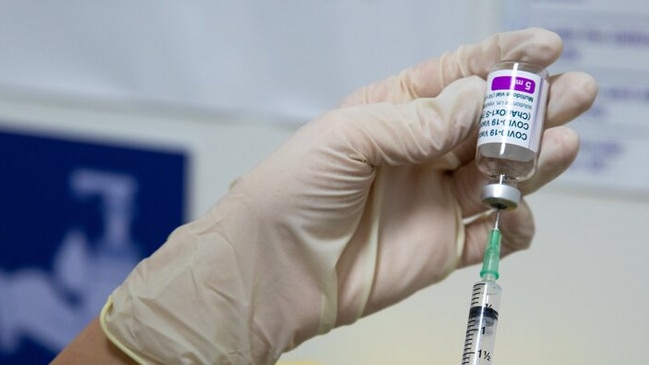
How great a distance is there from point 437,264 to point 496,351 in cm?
38

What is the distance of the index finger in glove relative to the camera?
3.02ft

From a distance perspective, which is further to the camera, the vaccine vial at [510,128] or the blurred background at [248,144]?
the blurred background at [248,144]

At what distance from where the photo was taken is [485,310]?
894mm

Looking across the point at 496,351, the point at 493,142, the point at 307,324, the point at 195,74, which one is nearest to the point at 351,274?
the point at 307,324

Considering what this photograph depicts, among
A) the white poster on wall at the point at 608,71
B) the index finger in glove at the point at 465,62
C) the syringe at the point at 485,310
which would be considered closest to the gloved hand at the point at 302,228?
the index finger in glove at the point at 465,62

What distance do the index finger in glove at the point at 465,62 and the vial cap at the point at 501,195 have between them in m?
0.15

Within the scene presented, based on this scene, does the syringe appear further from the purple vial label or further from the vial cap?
the purple vial label

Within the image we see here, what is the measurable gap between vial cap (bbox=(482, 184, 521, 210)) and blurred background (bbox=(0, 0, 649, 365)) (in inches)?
20.9

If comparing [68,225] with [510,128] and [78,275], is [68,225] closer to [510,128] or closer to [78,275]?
[78,275]

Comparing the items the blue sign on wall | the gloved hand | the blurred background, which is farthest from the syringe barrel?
the blue sign on wall

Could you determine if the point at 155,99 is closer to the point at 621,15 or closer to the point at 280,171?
the point at 280,171

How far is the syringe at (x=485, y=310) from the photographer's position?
2.91 ft

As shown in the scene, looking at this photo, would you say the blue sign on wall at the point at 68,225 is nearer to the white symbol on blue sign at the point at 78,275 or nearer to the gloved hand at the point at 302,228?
the white symbol on blue sign at the point at 78,275

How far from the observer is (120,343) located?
0.96 meters
